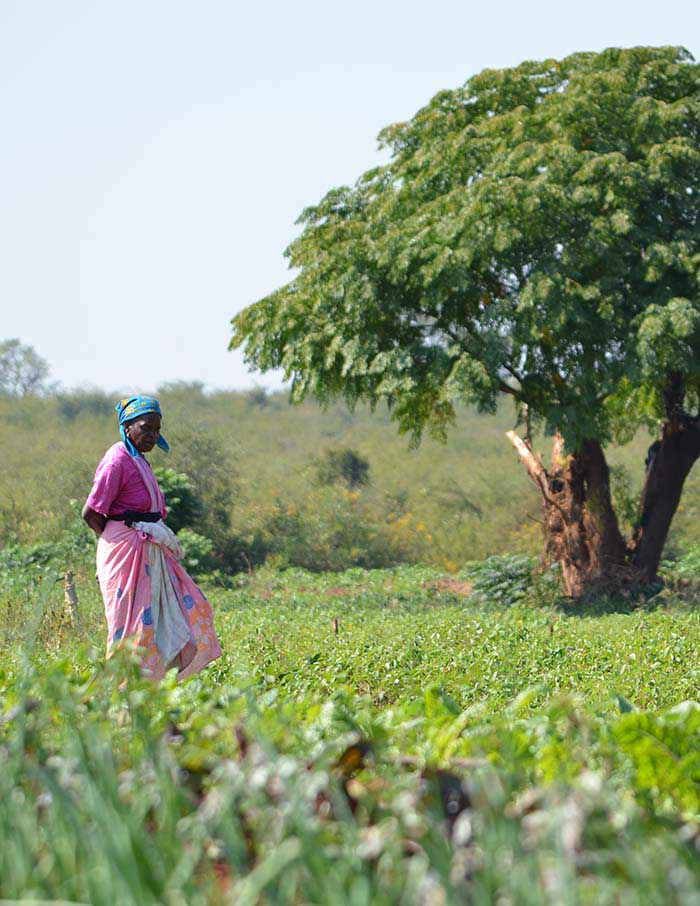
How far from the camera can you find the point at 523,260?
12594 mm

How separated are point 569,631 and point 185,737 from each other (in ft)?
24.2

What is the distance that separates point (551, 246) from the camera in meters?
12.5

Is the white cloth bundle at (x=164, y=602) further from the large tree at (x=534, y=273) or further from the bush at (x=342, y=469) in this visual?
the bush at (x=342, y=469)

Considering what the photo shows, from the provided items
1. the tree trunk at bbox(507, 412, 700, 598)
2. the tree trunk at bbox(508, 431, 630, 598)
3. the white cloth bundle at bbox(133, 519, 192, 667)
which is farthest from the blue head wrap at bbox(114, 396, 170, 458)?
the tree trunk at bbox(507, 412, 700, 598)

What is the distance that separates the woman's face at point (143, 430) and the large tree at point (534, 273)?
6.02 m

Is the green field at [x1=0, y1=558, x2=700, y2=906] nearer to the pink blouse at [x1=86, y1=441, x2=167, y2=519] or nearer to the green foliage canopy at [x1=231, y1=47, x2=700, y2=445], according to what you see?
the pink blouse at [x1=86, y1=441, x2=167, y2=519]

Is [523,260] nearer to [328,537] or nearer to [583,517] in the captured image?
[583,517]

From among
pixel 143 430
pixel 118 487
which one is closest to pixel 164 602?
pixel 118 487

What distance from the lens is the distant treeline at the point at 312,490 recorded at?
2112cm

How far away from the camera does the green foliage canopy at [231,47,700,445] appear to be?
12000 millimetres

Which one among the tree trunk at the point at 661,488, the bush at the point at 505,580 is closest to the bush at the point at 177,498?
the bush at the point at 505,580

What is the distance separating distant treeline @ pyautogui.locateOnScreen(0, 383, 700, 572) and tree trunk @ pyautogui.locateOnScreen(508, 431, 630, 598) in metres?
0.94

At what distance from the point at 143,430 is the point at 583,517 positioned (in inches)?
348

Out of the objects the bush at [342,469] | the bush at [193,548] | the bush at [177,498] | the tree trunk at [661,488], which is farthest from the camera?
the bush at [342,469]
